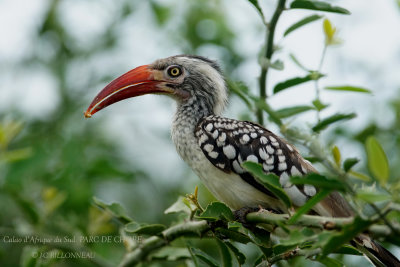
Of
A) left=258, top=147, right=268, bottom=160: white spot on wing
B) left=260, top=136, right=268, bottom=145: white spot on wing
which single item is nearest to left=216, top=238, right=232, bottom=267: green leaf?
left=258, top=147, right=268, bottom=160: white spot on wing

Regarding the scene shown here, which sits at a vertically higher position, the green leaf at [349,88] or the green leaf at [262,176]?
the green leaf at [349,88]

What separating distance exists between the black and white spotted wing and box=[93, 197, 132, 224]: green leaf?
0.72 m

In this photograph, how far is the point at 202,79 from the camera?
4309 millimetres

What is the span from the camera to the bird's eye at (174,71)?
4289 millimetres

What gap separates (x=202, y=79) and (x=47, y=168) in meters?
1.64

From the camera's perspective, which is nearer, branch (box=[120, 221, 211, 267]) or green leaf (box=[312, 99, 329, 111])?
green leaf (box=[312, 99, 329, 111])

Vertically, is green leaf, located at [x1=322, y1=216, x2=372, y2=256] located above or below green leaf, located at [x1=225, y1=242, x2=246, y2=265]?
above

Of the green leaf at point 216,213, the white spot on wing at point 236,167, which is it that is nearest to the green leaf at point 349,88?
the green leaf at point 216,213

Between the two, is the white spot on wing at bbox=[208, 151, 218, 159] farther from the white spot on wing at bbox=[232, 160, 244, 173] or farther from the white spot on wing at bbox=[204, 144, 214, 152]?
the white spot on wing at bbox=[232, 160, 244, 173]

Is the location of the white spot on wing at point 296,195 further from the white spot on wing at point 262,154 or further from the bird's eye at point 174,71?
the bird's eye at point 174,71

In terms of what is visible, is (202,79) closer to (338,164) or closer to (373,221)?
(338,164)

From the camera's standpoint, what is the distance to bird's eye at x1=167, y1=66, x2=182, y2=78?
14.1 feet

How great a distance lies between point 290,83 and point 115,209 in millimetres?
1161

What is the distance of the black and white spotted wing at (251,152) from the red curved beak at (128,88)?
722mm
